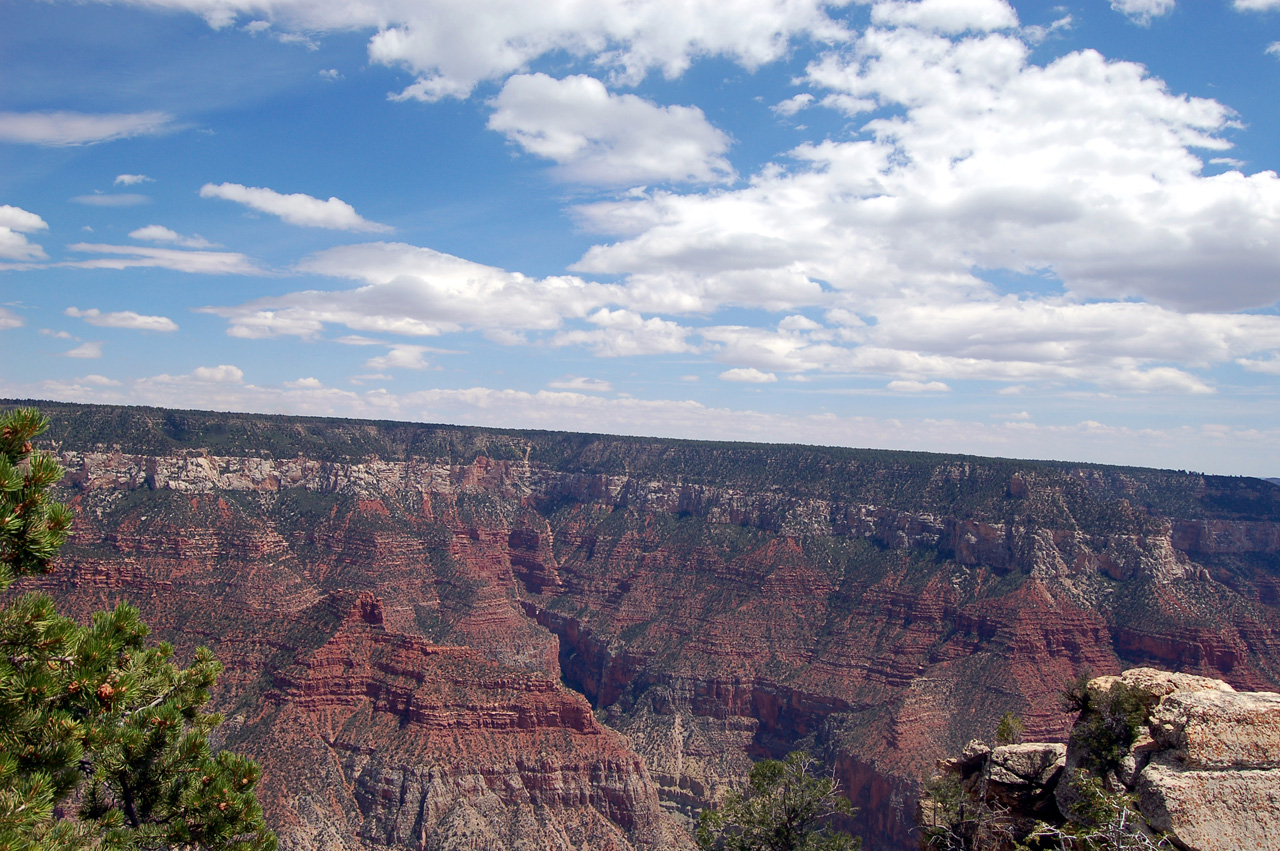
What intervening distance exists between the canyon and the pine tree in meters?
41.0

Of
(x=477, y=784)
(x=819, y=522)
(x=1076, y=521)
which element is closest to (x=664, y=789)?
(x=477, y=784)

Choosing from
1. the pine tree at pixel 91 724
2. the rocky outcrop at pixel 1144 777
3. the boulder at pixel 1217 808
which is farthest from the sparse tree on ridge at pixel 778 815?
the pine tree at pixel 91 724

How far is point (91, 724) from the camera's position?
14.9 metres

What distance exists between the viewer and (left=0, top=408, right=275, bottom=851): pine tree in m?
12.7

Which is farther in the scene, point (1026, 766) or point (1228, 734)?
point (1026, 766)

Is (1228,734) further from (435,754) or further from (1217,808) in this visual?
(435,754)

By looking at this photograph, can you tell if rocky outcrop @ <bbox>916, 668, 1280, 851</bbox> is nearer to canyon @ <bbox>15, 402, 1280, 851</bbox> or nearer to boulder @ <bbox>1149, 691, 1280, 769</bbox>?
boulder @ <bbox>1149, 691, 1280, 769</bbox>

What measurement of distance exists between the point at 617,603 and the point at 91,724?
117m

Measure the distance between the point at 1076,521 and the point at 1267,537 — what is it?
5372cm

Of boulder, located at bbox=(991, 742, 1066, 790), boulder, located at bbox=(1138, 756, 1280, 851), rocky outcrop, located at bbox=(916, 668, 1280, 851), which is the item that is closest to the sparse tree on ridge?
rocky outcrop, located at bbox=(916, 668, 1280, 851)

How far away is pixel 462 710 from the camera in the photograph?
6253 centimetres

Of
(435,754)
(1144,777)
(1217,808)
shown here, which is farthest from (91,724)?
(435,754)

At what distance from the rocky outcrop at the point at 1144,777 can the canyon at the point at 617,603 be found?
2530 cm

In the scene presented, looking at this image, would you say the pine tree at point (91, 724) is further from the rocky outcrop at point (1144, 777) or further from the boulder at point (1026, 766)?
the boulder at point (1026, 766)
